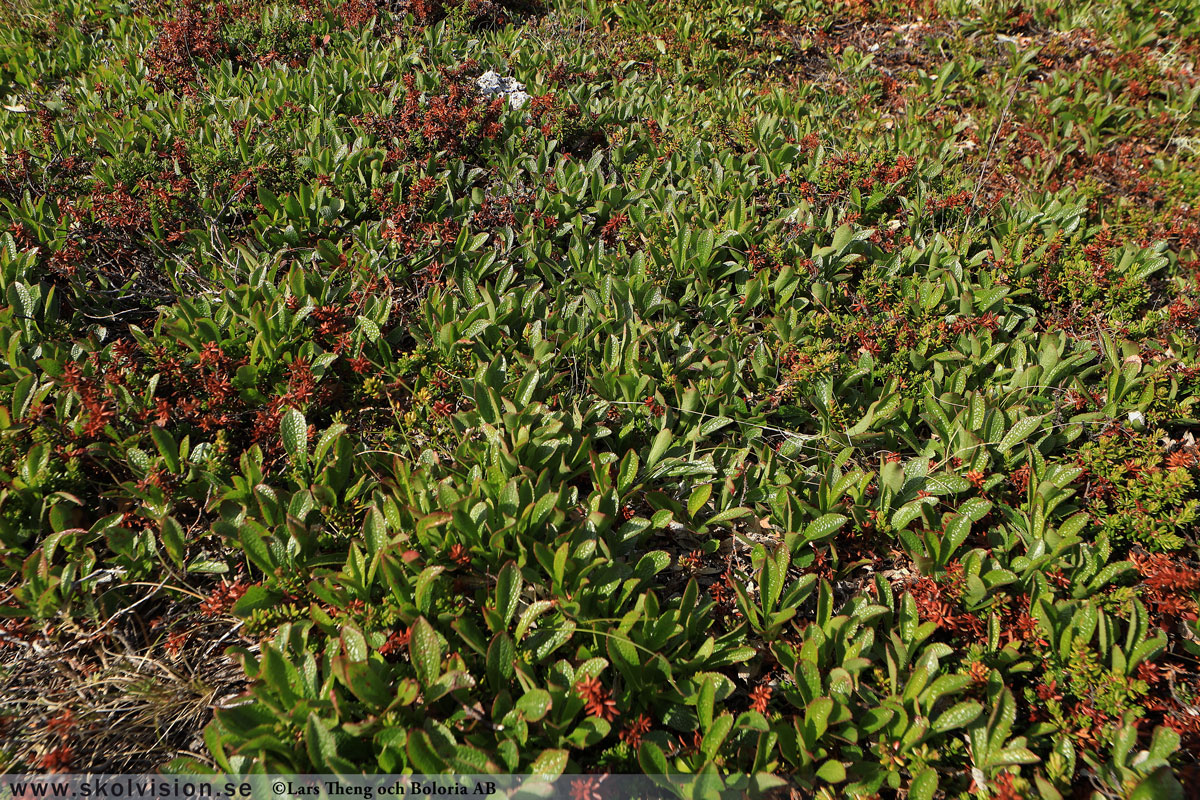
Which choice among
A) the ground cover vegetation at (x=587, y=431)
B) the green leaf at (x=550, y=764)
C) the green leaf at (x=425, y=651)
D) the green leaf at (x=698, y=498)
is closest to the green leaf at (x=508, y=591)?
the ground cover vegetation at (x=587, y=431)

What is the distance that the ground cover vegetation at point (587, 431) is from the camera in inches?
94.2

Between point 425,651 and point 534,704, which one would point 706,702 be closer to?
point 534,704

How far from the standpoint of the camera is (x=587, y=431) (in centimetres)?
329

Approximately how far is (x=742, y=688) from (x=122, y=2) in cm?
829

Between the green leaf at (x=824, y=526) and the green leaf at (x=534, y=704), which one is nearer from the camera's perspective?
the green leaf at (x=534, y=704)

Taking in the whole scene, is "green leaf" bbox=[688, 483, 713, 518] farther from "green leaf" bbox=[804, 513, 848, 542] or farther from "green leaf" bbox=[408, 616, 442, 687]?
"green leaf" bbox=[408, 616, 442, 687]

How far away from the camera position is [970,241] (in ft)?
14.6

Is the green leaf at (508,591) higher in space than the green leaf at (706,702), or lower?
higher

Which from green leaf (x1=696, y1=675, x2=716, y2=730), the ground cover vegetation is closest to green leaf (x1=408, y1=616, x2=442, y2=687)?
the ground cover vegetation

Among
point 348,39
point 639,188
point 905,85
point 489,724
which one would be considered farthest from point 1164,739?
point 348,39

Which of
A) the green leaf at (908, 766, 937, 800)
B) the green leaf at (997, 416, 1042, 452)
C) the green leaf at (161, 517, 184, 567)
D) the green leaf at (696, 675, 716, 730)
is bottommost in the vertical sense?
the green leaf at (908, 766, 937, 800)

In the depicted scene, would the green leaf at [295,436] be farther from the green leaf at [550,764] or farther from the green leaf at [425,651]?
the green leaf at [550,764]

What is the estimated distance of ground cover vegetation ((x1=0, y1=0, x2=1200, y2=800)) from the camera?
2393 mm

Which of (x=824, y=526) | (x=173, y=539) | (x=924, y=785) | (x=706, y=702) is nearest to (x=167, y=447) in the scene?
(x=173, y=539)
